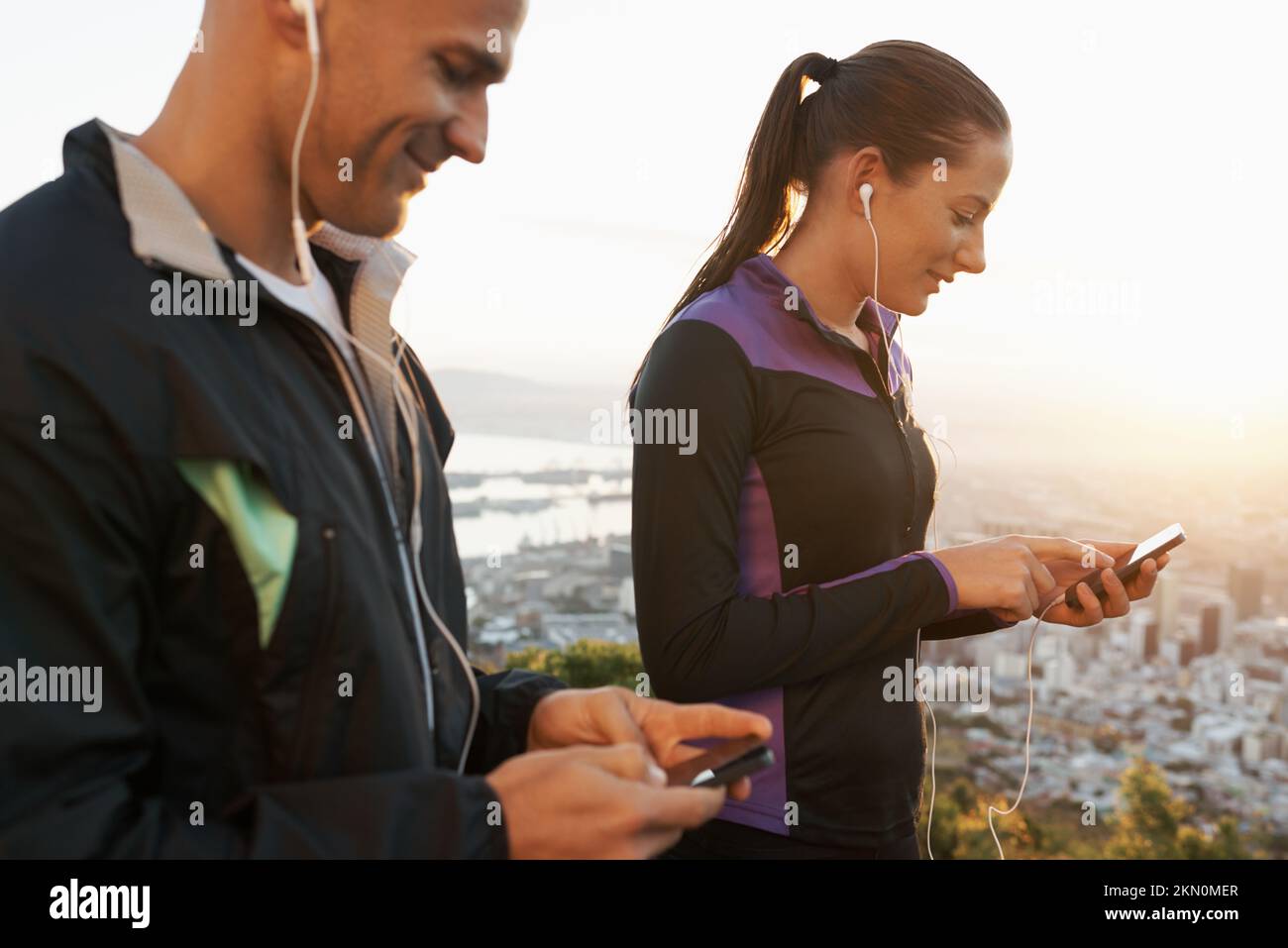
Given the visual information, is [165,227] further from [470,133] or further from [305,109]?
[470,133]

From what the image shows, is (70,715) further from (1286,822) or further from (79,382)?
(1286,822)

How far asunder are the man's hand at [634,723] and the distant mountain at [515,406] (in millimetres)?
5208

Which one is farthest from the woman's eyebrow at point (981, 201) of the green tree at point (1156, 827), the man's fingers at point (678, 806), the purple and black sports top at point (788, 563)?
the green tree at point (1156, 827)

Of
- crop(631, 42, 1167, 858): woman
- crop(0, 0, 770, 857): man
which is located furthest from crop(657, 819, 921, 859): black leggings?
crop(0, 0, 770, 857): man

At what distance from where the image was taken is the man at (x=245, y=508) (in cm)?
90

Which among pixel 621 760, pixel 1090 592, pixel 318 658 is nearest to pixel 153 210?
pixel 318 658

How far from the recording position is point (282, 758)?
105cm

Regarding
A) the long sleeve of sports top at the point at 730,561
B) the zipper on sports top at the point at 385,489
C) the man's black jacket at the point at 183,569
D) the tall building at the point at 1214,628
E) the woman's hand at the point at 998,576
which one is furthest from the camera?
the tall building at the point at 1214,628

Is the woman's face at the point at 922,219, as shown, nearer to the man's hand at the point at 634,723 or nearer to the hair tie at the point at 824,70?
the hair tie at the point at 824,70

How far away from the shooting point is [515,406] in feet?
24.6

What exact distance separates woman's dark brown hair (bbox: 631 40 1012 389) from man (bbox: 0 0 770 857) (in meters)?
1.00

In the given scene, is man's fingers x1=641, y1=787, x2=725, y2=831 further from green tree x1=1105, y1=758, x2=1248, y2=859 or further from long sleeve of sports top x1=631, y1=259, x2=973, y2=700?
green tree x1=1105, y1=758, x2=1248, y2=859

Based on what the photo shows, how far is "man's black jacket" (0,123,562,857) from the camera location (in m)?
0.89
